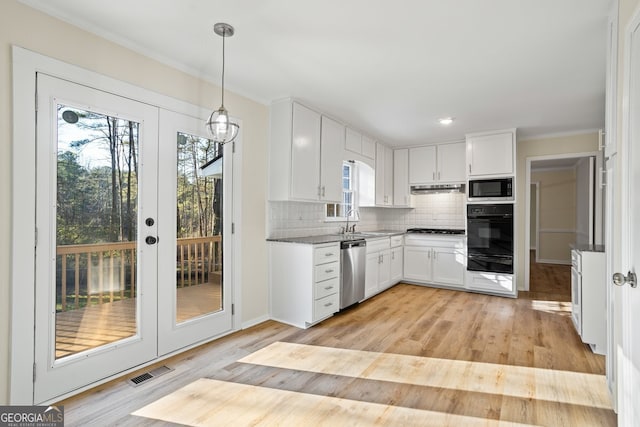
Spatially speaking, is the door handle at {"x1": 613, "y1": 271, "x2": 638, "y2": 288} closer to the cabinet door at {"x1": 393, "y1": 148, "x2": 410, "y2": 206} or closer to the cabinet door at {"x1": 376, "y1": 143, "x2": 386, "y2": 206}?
the cabinet door at {"x1": 376, "y1": 143, "x2": 386, "y2": 206}

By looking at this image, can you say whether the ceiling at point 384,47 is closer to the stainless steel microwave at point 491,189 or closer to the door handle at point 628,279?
the stainless steel microwave at point 491,189

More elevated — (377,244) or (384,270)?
(377,244)

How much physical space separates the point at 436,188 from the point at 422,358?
11.8ft

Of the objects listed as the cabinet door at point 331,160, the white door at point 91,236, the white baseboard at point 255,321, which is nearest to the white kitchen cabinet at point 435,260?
the cabinet door at point 331,160

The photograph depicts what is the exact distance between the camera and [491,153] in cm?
491

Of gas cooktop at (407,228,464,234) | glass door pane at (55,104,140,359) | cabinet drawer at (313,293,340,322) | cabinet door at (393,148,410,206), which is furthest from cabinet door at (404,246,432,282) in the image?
glass door pane at (55,104,140,359)

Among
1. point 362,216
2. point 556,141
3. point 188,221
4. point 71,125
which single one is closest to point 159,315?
point 188,221

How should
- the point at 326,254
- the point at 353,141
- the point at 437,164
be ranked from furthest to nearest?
the point at 437,164 → the point at 353,141 → the point at 326,254

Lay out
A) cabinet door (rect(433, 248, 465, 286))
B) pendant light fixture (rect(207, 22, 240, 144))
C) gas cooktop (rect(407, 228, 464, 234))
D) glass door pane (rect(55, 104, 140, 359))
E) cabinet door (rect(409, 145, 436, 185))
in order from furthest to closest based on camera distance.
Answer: cabinet door (rect(409, 145, 436, 185)) < gas cooktop (rect(407, 228, 464, 234)) < cabinet door (rect(433, 248, 465, 286)) < pendant light fixture (rect(207, 22, 240, 144)) < glass door pane (rect(55, 104, 140, 359))

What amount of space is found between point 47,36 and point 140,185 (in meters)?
1.06

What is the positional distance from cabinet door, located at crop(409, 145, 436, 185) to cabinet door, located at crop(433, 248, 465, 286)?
1.25m

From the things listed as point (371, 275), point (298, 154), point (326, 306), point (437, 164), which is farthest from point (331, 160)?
point (437, 164)

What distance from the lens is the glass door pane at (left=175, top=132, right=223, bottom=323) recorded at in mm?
2844

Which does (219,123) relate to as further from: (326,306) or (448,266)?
(448,266)
